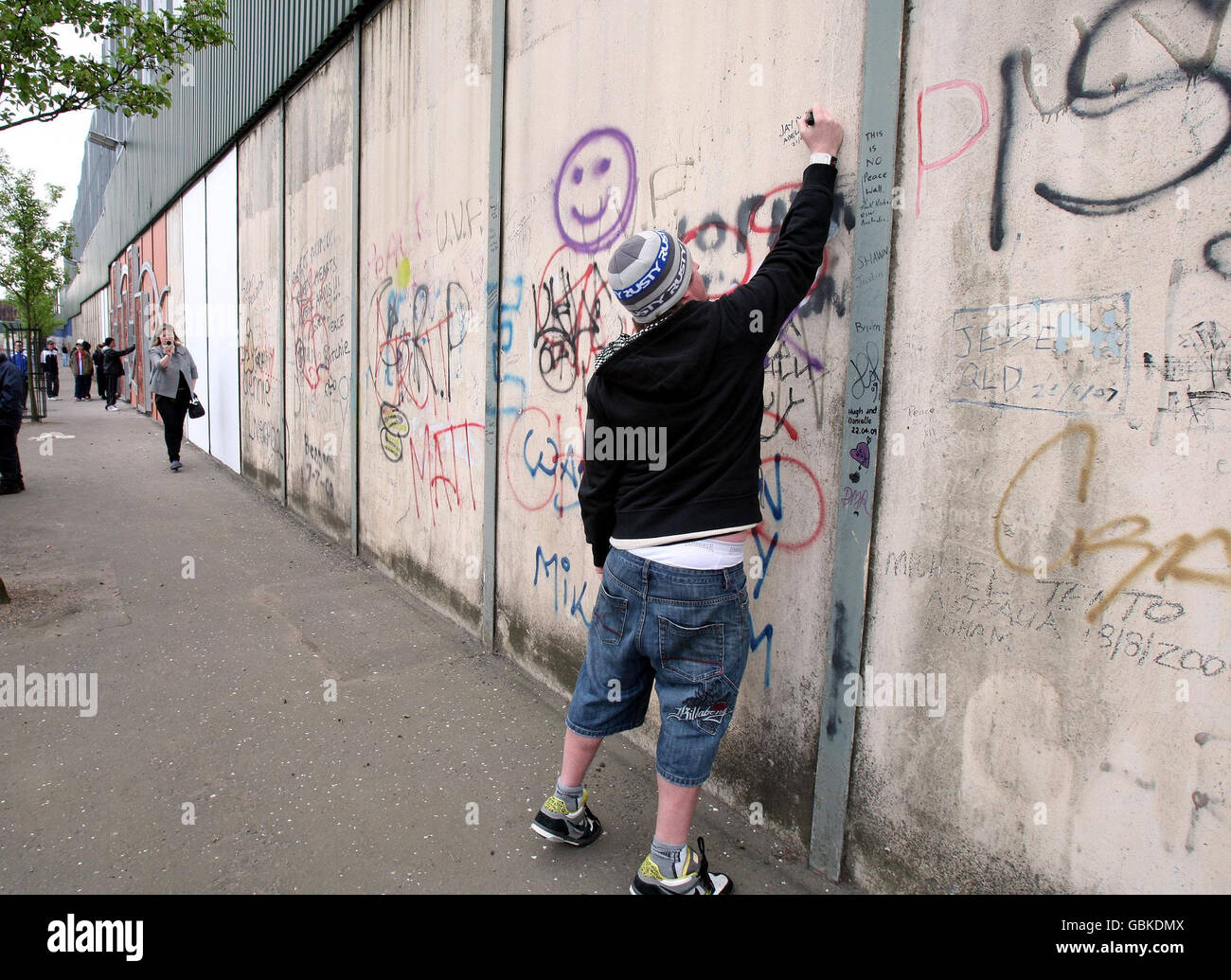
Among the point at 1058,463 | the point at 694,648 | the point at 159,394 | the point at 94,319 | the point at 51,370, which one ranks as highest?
the point at 94,319

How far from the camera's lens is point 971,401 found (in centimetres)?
202

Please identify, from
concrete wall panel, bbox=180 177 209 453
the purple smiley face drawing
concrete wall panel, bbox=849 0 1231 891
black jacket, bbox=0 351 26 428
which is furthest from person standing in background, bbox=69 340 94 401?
concrete wall panel, bbox=849 0 1231 891

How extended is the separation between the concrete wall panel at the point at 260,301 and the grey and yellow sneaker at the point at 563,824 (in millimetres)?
6539

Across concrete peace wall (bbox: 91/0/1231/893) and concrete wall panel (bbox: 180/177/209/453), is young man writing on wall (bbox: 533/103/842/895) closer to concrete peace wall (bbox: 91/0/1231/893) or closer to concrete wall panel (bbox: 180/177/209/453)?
concrete peace wall (bbox: 91/0/1231/893)

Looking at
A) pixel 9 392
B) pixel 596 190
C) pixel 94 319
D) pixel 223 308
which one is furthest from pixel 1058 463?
pixel 94 319

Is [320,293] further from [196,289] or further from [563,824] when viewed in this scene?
[196,289]

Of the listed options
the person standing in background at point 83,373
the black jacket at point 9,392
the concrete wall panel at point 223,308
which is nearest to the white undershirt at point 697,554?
the black jacket at point 9,392

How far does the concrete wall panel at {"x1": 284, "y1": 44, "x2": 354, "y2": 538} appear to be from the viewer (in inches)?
247

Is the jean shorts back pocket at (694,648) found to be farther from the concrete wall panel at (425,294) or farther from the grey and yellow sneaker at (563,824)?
the concrete wall panel at (425,294)

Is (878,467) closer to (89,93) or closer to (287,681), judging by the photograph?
(287,681)

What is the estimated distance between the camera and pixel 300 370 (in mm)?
7465

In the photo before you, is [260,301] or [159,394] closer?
[260,301]

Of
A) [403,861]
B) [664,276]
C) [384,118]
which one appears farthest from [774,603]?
[384,118]

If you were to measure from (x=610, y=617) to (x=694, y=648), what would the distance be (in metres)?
0.31
